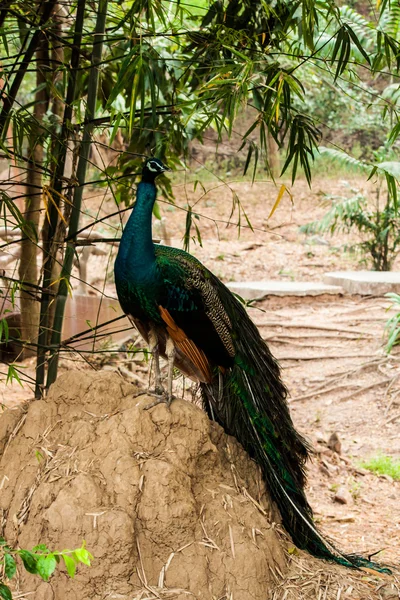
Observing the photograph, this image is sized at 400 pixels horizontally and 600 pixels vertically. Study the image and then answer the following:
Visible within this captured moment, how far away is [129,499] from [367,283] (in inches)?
289

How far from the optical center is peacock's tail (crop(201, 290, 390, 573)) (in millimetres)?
3363

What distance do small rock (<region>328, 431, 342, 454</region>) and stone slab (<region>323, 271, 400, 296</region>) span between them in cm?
373

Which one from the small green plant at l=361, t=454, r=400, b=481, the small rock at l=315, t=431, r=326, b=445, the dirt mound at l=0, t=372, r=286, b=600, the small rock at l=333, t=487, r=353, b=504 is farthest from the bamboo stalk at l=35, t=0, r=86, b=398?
the small rock at l=315, t=431, r=326, b=445

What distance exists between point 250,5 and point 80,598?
282 cm

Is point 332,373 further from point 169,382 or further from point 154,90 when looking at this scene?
point 154,90

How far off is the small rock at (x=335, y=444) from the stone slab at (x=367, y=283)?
3.73m

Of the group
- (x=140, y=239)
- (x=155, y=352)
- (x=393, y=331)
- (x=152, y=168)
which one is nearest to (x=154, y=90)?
(x=152, y=168)

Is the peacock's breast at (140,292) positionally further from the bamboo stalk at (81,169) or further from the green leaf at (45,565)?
the green leaf at (45,565)

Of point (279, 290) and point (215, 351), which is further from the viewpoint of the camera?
point (279, 290)

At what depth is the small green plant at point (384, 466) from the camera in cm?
588

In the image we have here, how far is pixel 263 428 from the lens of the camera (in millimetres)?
3381

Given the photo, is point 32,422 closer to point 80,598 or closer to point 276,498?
point 80,598

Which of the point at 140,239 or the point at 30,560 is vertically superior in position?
the point at 140,239

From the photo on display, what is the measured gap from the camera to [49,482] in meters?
2.90
